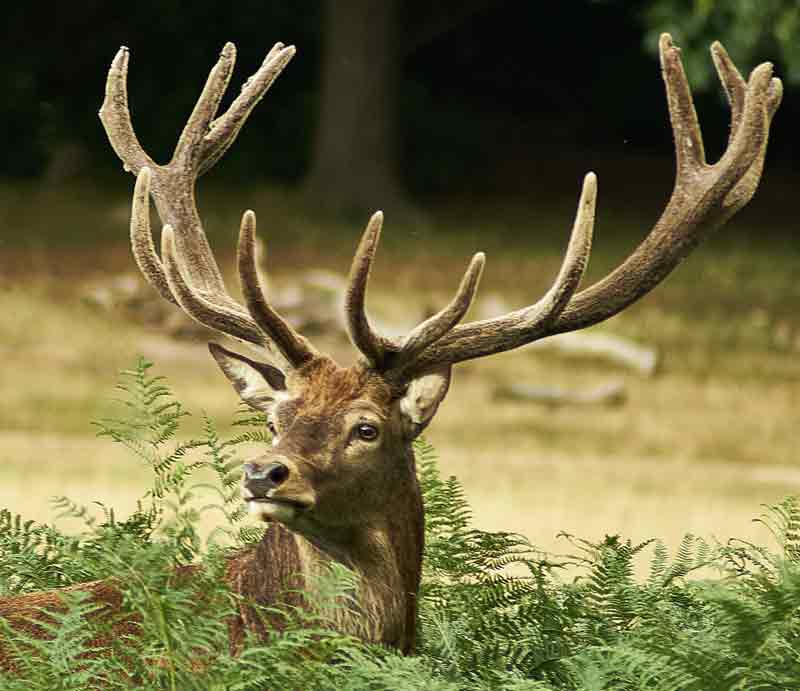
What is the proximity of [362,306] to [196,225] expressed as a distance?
993 mm

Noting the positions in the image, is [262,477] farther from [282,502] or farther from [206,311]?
[206,311]

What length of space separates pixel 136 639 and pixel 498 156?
21311 millimetres

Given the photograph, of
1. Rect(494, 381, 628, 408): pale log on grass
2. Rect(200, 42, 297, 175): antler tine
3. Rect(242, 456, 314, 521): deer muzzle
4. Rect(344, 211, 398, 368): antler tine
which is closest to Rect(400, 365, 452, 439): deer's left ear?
Rect(344, 211, 398, 368): antler tine

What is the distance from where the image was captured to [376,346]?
16.9ft

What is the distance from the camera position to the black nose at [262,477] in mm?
4688

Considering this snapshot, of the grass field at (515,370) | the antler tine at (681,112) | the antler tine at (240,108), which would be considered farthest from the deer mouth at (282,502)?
the grass field at (515,370)

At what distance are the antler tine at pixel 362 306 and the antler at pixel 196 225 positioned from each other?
0.50 ft

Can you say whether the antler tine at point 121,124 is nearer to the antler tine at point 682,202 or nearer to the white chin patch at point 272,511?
the antler tine at point 682,202

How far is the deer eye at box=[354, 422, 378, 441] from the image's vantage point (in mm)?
5004

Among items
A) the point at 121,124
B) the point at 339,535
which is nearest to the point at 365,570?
the point at 339,535

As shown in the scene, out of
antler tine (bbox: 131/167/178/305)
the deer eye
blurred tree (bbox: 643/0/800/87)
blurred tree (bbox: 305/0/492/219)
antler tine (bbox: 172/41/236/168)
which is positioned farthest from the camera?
blurred tree (bbox: 305/0/492/219)

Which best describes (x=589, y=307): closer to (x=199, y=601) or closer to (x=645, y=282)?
(x=645, y=282)

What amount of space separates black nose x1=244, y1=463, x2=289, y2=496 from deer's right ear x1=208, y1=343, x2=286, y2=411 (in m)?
0.48

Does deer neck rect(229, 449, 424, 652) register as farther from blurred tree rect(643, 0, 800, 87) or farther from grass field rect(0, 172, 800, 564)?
blurred tree rect(643, 0, 800, 87)
